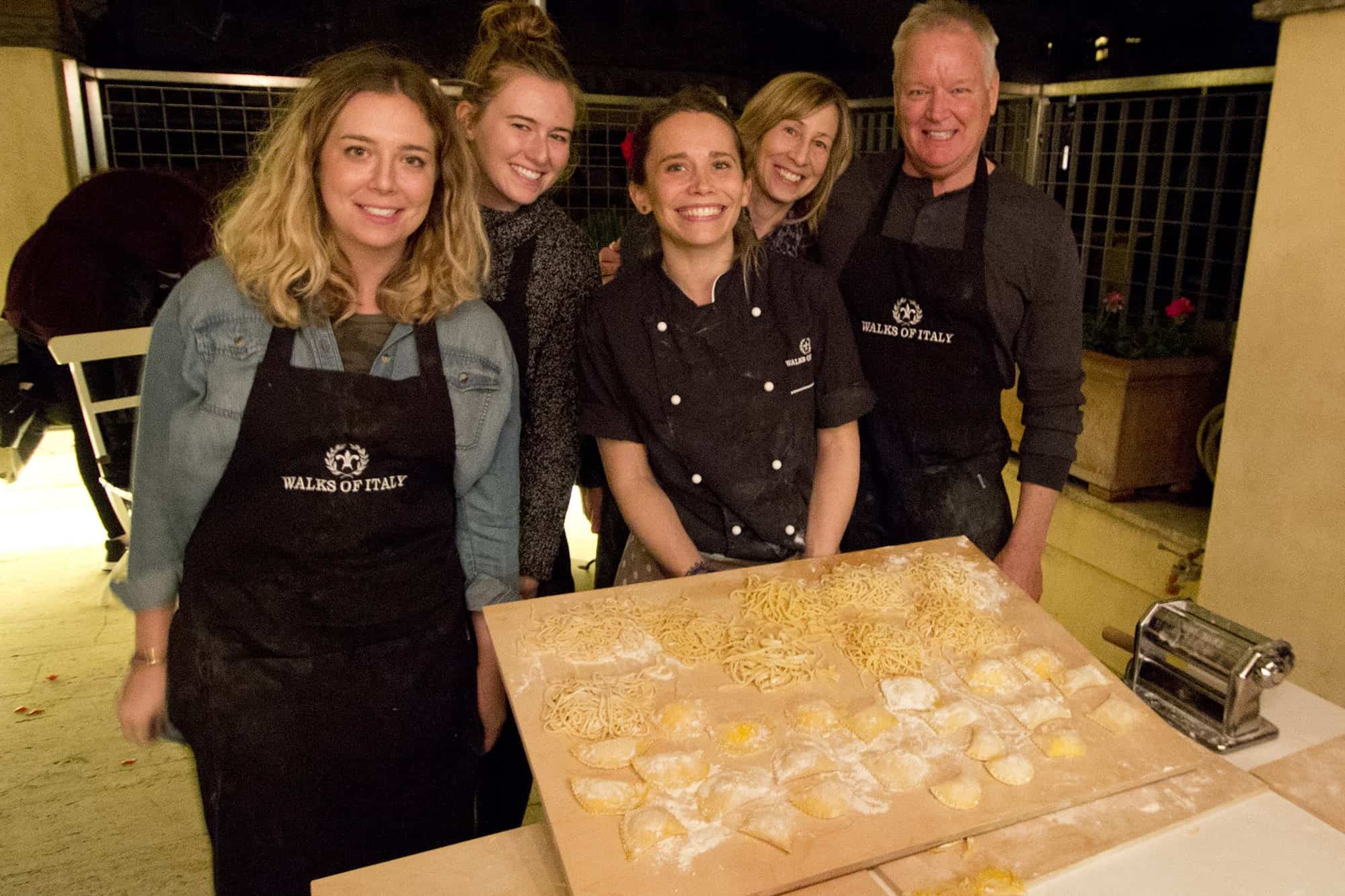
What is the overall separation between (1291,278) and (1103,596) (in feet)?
5.34

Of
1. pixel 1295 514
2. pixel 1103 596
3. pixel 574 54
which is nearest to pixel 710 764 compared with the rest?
pixel 1295 514

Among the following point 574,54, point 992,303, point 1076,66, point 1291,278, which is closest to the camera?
point 992,303

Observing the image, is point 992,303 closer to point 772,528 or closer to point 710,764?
point 772,528

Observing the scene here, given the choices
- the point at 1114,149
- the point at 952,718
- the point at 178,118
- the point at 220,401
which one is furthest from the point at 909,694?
the point at 178,118

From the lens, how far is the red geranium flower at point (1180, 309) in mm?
3863

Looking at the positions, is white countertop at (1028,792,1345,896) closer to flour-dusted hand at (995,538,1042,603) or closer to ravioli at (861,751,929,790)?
ravioli at (861,751,929,790)

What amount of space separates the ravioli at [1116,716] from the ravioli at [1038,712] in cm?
5

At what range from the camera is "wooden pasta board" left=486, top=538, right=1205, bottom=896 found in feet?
3.88

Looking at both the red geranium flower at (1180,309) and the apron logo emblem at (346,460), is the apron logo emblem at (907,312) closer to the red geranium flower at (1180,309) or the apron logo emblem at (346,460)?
the apron logo emblem at (346,460)

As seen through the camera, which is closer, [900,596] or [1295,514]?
[900,596]

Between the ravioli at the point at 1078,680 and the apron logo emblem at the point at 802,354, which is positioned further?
the apron logo emblem at the point at 802,354

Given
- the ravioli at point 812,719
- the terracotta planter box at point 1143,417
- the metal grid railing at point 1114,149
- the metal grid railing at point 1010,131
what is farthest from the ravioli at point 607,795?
the metal grid railing at point 1010,131

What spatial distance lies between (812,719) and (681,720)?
201 mm

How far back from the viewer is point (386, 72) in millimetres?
1672
